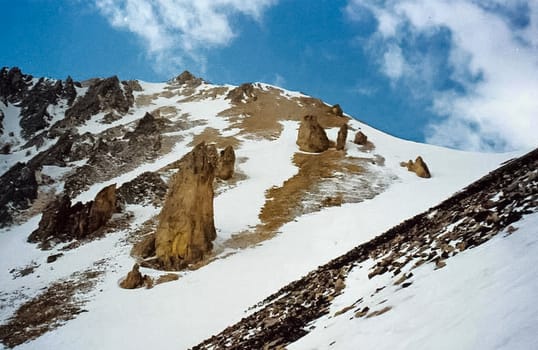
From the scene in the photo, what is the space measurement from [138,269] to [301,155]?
28747mm

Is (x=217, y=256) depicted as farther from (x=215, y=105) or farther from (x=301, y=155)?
(x=215, y=105)

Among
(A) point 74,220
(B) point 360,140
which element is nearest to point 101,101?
(A) point 74,220

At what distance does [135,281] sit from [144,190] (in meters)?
16.8

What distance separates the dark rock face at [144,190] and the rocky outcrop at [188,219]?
9.89 m

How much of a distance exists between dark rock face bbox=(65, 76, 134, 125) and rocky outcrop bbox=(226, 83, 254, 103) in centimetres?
2002

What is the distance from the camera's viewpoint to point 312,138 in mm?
51438

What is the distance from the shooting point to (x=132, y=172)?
158ft

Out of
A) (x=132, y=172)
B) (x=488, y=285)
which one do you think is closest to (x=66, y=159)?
(x=132, y=172)

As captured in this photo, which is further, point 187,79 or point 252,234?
point 187,79

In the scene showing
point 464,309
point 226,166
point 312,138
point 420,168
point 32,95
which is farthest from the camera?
point 32,95

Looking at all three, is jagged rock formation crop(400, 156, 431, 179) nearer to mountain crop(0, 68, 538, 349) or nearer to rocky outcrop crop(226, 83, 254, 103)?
mountain crop(0, 68, 538, 349)

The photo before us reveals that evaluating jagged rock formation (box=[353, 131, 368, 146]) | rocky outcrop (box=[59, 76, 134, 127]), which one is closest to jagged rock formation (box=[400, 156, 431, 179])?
jagged rock formation (box=[353, 131, 368, 146])

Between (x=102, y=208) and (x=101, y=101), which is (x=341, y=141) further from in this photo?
(x=101, y=101)

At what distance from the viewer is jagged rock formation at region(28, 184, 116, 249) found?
1310 inches
